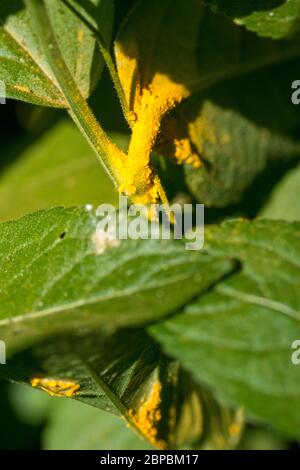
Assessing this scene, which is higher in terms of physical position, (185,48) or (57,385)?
(185,48)

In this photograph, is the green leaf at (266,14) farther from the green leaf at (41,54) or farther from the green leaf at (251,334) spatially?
the green leaf at (251,334)

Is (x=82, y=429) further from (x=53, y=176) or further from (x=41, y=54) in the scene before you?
(x=41, y=54)

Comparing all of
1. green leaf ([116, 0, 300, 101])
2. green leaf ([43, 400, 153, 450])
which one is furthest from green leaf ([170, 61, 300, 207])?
green leaf ([43, 400, 153, 450])

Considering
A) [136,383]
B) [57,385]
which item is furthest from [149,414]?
[57,385]

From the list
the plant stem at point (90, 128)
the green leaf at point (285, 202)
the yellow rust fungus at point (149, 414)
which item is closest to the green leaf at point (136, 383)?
the yellow rust fungus at point (149, 414)
